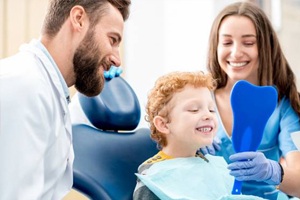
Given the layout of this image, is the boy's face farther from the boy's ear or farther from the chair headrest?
the chair headrest

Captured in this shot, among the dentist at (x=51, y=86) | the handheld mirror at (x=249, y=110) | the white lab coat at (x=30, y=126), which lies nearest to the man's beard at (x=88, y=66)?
the dentist at (x=51, y=86)

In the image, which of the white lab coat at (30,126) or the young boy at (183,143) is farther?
the young boy at (183,143)

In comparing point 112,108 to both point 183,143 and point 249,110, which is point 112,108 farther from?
point 249,110

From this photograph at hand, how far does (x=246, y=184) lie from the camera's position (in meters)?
1.87

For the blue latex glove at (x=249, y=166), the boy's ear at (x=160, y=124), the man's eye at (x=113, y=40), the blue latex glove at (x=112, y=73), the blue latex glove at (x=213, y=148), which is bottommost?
the blue latex glove at (x=213, y=148)

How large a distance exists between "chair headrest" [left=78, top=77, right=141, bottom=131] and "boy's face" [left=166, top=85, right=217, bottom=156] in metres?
0.24

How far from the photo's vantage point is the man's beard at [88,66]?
1521mm

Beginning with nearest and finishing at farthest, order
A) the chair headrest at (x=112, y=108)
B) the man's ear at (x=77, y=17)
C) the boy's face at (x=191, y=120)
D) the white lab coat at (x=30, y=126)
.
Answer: the white lab coat at (x=30, y=126), the man's ear at (x=77, y=17), the boy's face at (x=191, y=120), the chair headrest at (x=112, y=108)

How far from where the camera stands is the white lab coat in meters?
1.21

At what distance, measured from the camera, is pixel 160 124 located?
170 centimetres

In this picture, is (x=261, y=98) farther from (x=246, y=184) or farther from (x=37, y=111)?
(x=37, y=111)

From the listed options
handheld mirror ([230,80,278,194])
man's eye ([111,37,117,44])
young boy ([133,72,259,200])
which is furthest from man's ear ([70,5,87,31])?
handheld mirror ([230,80,278,194])

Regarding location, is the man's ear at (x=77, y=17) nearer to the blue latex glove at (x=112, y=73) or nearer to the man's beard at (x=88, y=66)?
the man's beard at (x=88, y=66)

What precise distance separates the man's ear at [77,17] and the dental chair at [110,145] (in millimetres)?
363
